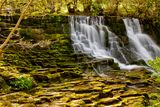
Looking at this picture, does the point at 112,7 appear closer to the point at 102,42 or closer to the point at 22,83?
the point at 102,42

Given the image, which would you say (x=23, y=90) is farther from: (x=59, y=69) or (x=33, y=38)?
(x=33, y=38)

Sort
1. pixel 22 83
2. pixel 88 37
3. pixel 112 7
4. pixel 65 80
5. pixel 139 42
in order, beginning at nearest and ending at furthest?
1. pixel 22 83
2. pixel 65 80
3. pixel 88 37
4. pixel 139 42
5. pixel 112 7

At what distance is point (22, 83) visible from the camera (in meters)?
13.3

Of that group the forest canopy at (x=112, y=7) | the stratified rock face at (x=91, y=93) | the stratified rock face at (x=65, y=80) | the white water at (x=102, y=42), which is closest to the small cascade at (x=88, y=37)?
the white water at (x=102, y=42)

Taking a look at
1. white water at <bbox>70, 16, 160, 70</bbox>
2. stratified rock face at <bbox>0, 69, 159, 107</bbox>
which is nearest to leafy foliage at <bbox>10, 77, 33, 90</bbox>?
stratified rock face at <bbox>0, 69, 159, 107</bbox>

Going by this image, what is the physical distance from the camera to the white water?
20.4m

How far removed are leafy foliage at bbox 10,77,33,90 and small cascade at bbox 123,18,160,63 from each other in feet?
33.5

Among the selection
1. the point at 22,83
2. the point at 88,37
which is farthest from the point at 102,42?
the point at 22,83

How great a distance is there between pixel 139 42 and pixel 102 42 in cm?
335

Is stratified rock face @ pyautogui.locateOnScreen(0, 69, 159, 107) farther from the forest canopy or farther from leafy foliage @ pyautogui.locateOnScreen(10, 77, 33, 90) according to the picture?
the forest canopy

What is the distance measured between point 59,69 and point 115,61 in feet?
16.4

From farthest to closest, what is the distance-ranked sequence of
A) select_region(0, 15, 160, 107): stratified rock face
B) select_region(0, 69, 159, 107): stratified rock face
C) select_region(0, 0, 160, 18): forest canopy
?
select_region(0, 0, 160, 18): forest canopy < select_region(0, 15, 160, 107): stratified rock face < select_region(0, 69, 159, 107): stratified rock face

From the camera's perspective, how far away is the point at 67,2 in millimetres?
26047

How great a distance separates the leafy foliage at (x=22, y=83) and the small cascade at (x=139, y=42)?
33.5ft
